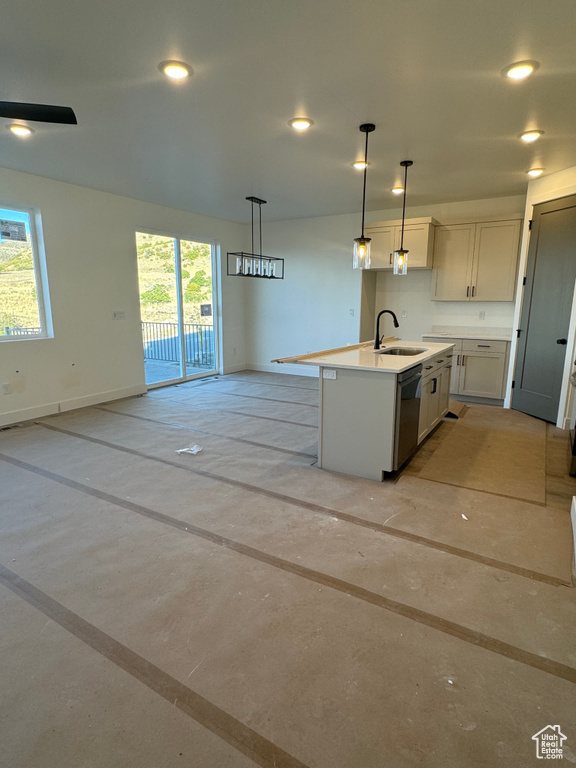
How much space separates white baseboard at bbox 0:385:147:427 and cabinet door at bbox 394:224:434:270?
425cm

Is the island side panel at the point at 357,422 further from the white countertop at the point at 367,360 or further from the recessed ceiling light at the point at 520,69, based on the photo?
the recessed ceiling light at the point at 520,69

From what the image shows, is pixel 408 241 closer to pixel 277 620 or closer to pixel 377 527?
pixel 377 527

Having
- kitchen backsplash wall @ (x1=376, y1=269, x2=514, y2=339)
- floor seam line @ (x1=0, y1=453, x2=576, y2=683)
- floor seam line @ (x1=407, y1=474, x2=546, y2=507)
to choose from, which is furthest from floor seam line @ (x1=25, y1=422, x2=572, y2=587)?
kitchen backsplash wall @ (x1=376, y1=269, x2=514, y2=339)

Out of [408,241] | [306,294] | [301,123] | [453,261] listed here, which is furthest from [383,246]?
[301,123]

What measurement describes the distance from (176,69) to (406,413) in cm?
271

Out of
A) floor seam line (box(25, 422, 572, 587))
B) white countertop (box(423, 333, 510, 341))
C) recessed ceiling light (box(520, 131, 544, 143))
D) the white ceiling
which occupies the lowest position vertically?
floor seam line (box(25, 422, 572, 587))

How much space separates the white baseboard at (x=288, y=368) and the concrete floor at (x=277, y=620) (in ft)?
13.8

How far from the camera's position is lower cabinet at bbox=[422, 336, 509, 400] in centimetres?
541

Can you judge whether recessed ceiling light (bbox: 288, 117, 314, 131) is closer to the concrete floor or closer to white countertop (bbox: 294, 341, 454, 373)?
white countertop (bbox: 294, 341, 454, 373)

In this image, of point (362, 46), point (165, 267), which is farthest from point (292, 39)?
point (165, 267)

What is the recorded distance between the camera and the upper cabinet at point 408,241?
563cm

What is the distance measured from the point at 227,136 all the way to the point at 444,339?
3.79 metres

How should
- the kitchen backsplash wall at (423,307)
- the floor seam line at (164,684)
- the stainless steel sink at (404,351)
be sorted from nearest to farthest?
the floor seam line at (164,684) → the stainless steel sink at (404,351) → the kitchen backsplash wall at (423,307)

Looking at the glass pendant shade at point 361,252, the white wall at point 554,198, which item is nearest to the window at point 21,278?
the glass pendant shade at point 361,252
